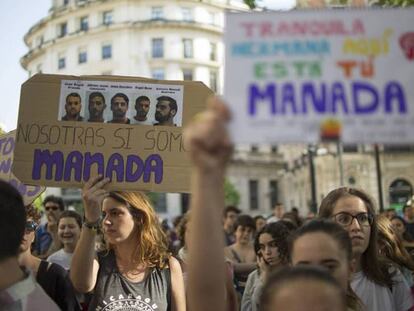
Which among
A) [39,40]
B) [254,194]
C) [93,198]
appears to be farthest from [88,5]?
[93,198]

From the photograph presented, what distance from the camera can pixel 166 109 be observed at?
3.21m

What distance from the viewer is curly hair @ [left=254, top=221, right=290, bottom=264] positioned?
409 centimetres

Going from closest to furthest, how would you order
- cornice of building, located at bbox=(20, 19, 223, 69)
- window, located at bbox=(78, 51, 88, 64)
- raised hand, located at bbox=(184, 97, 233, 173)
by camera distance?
raised hand, located at bbox=(184, 97, 233, 173) < cornice of building, located at bbox=(20, 19, 223, 69) < window, located at bbox=(78, 51, 88, 64)

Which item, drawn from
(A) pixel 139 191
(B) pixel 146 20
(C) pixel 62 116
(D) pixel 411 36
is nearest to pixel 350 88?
(D) pixel 411 36

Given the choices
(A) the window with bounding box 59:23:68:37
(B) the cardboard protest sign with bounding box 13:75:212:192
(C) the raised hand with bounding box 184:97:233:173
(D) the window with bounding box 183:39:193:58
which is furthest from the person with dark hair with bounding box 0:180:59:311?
(A) the window with bounding box 59:23:68:37

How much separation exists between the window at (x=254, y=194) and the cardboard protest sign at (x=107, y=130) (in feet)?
179

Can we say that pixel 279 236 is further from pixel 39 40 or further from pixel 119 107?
pixel 39 40

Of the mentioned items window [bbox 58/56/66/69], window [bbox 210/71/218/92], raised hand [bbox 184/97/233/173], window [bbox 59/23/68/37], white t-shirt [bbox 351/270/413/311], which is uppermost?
window [bbox 59/23/68/37]

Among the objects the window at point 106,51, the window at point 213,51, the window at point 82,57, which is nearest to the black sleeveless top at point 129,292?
the window at point 106,51

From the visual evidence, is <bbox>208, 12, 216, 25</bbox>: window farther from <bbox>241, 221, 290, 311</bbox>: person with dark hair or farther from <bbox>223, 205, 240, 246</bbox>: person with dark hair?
<bbox>241, 221, 290, 311</bbox>: person with dark hair

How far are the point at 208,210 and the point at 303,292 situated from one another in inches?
16.4

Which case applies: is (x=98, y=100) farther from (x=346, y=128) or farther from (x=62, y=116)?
(x=346, y=128)

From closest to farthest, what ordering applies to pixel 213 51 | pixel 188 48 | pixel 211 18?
pixel 188 48
pixel 211 18
pixel 213 51

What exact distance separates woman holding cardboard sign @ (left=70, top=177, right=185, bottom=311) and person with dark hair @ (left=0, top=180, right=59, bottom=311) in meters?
0.88
